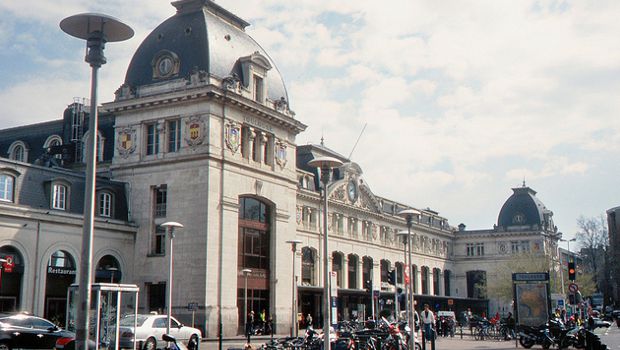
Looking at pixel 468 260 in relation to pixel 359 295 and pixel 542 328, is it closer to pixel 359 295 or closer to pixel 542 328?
pixel 359 295

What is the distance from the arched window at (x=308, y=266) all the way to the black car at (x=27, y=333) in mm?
40891

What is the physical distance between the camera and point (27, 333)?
2775 cm

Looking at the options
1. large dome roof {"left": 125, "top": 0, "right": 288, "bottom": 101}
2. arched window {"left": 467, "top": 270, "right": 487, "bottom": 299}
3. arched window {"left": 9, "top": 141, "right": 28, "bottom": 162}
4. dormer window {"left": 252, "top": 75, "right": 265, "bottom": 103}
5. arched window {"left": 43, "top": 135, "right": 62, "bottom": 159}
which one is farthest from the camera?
arched window {"left": 467, "top": 270, "right": 487, "bottom": 299}

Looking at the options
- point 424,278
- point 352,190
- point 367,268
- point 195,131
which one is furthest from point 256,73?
point 424,278

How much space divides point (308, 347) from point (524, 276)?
14265mm

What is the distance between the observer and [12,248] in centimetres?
3788

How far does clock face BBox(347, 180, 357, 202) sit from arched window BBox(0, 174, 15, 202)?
150ft

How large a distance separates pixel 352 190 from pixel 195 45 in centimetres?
3756

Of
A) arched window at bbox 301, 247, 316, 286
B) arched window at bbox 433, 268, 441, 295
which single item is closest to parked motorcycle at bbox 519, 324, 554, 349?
arched window at bbox 301, 247, 316, 286

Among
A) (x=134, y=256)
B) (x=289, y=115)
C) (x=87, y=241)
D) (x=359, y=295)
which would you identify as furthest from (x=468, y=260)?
(x=87, y=241)

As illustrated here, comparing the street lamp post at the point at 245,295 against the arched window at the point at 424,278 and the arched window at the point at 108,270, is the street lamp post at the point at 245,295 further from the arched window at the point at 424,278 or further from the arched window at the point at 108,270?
the arched window at the point at 424,278

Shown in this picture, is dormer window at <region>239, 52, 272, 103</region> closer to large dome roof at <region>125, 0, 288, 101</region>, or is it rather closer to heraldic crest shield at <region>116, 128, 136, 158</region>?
large dome roof at <region>125, 0, 288, 101</region>

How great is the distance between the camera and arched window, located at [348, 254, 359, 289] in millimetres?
79500

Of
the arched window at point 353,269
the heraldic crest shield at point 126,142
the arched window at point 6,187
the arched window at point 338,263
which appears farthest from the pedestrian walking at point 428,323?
the arched window at point 353,269
